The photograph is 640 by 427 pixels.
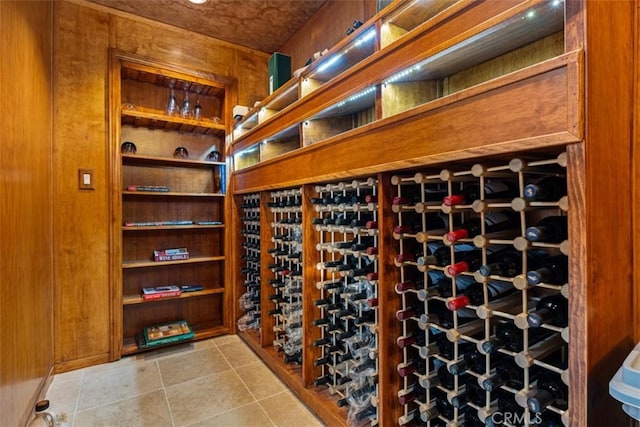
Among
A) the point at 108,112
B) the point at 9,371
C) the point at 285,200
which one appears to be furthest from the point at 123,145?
the point at 9,371

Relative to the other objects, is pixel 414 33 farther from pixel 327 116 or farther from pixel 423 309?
pixel 423 309

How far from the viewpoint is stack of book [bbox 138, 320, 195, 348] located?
2.63m

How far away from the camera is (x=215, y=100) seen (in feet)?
11.0

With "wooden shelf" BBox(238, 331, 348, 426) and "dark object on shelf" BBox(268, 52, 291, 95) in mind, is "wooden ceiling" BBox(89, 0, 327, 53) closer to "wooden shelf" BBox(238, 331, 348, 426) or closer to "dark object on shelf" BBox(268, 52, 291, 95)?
"dark object on shelf" BBox(268, 52, 291, 95)

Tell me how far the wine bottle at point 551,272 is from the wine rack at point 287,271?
1.39 m

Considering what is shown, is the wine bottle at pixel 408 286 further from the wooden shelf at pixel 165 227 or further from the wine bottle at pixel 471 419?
the wooden shelf at pixel 165 227

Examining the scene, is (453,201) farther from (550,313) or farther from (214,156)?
(214,156)

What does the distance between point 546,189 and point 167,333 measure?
292 cm

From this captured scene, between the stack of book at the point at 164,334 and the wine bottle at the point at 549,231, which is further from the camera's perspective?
the stack of book at the point at 164,334

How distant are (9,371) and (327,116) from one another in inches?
80.1

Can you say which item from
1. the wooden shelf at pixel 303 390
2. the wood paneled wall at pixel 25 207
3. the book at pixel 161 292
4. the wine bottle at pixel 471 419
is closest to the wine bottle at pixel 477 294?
the wine bottle at pixel 471 419

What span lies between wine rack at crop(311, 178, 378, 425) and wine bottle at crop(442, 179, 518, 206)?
1.24 feet

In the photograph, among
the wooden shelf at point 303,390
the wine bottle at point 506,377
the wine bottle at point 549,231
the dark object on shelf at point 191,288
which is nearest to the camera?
the wine bottle at point 549,231

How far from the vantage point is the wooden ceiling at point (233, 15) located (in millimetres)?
2496
